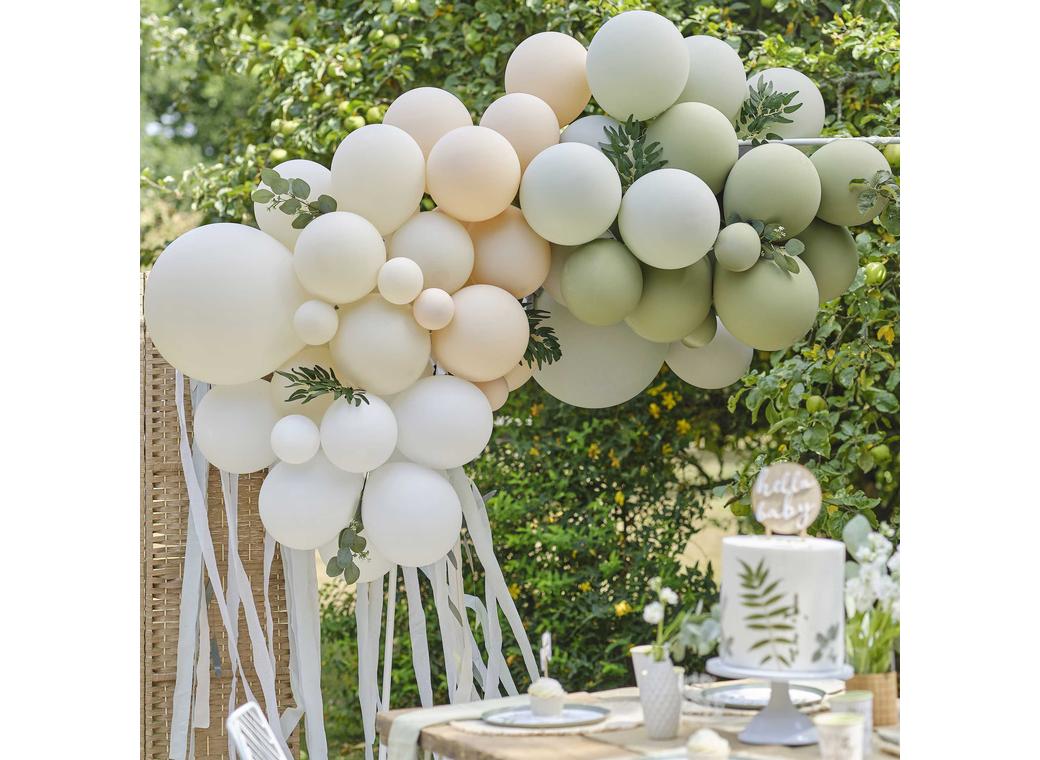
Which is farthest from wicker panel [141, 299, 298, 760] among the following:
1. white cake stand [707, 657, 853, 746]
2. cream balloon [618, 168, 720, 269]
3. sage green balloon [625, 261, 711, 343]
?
white cake stand [707, 657, 853, 746]

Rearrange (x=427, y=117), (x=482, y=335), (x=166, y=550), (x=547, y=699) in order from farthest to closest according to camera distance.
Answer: (x=166, y=550), (x=427, y=117), (x=482, y=335), (x=547, y=699)

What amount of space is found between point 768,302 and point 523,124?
1.93 feet

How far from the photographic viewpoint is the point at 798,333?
2.28 m

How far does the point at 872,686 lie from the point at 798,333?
2.55 ft

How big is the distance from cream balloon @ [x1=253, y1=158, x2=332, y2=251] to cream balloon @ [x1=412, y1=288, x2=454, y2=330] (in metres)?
0.30

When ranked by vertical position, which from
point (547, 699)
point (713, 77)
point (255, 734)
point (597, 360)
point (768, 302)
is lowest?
point (255, 734)

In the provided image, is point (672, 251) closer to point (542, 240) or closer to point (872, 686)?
point (542, 240)

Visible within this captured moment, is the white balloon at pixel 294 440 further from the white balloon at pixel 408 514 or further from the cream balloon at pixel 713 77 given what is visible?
the cream balloon at pixel 713 77

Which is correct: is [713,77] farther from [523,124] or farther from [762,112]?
[523,124]

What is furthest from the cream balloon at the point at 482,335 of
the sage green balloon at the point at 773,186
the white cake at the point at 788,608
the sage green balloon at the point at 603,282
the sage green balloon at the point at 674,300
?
the white cake at the point at 788,608

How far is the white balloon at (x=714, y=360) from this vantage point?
2641 millimetres

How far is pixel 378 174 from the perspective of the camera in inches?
86.6

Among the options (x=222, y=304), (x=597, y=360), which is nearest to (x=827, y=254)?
(x=597, y=360)
